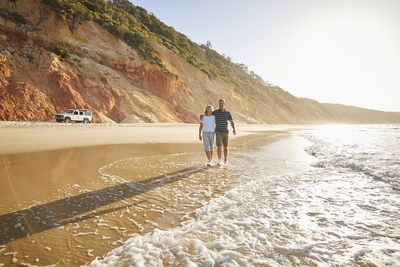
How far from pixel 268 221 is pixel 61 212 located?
2845mm

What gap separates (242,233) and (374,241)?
1.50 metres

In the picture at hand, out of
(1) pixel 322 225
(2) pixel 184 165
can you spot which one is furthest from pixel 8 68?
(1) pixel 322 225

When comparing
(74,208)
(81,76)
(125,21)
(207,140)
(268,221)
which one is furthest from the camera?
(125,21)

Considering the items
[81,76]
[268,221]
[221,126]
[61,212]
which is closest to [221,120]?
[221,126]

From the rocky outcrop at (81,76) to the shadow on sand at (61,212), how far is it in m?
20.5

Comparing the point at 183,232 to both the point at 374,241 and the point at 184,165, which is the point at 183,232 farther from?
the point at 184,165

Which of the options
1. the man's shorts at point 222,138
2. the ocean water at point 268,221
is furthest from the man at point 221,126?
the ocean water at point 268,221

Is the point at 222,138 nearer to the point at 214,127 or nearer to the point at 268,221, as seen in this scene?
the point at 214,127

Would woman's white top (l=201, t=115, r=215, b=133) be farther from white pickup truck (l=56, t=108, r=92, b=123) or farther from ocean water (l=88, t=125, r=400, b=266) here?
white pickup truck (l=56, t=108, r=92, b=123)

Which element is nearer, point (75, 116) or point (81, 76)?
point (75, 116)

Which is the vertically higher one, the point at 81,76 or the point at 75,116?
the point at 81,76

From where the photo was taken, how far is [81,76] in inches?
1043

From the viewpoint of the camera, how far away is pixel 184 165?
6.91m

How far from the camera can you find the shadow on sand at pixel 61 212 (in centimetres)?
265
